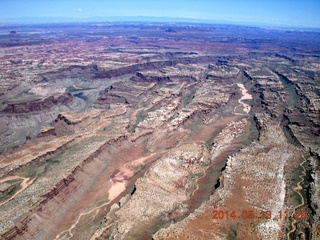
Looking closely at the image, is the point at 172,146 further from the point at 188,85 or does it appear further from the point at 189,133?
the point at 188,85

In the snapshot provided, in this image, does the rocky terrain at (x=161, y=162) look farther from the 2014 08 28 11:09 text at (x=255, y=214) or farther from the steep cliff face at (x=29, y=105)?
the steep cliff face at (x=29, y=105)

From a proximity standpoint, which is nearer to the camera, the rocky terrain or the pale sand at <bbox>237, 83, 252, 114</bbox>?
the rocky terrain

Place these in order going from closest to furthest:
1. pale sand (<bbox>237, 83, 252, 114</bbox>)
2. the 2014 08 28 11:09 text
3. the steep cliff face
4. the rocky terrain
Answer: the 2014 08 28 11:09 text
the rocky terrain
the steep cliff face
pale sand (<bbox>237, 83, 252, 114</bbox>)

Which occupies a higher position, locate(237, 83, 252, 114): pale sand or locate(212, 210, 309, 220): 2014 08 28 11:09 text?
locate(212, 210, 309, 220): 2014 08 28 11:09 text

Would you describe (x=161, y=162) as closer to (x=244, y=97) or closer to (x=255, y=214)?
(x=255, y=214)

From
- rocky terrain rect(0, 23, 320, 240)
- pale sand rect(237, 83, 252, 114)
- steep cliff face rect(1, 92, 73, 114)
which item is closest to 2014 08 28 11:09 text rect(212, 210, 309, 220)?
rocky terrain rect(0, 23, 320, 240)

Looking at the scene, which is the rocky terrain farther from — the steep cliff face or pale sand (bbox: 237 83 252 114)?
pale sand (bbox: 237 83 252 114)

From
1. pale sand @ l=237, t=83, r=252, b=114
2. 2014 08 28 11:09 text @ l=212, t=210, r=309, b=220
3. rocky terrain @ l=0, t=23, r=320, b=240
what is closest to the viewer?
2014 08 28 11:09 text @ l=212, t=210, r=309, b=220

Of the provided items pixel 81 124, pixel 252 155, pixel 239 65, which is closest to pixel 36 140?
pixel 81 124

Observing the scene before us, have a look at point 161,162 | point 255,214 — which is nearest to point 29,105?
point 161,162
